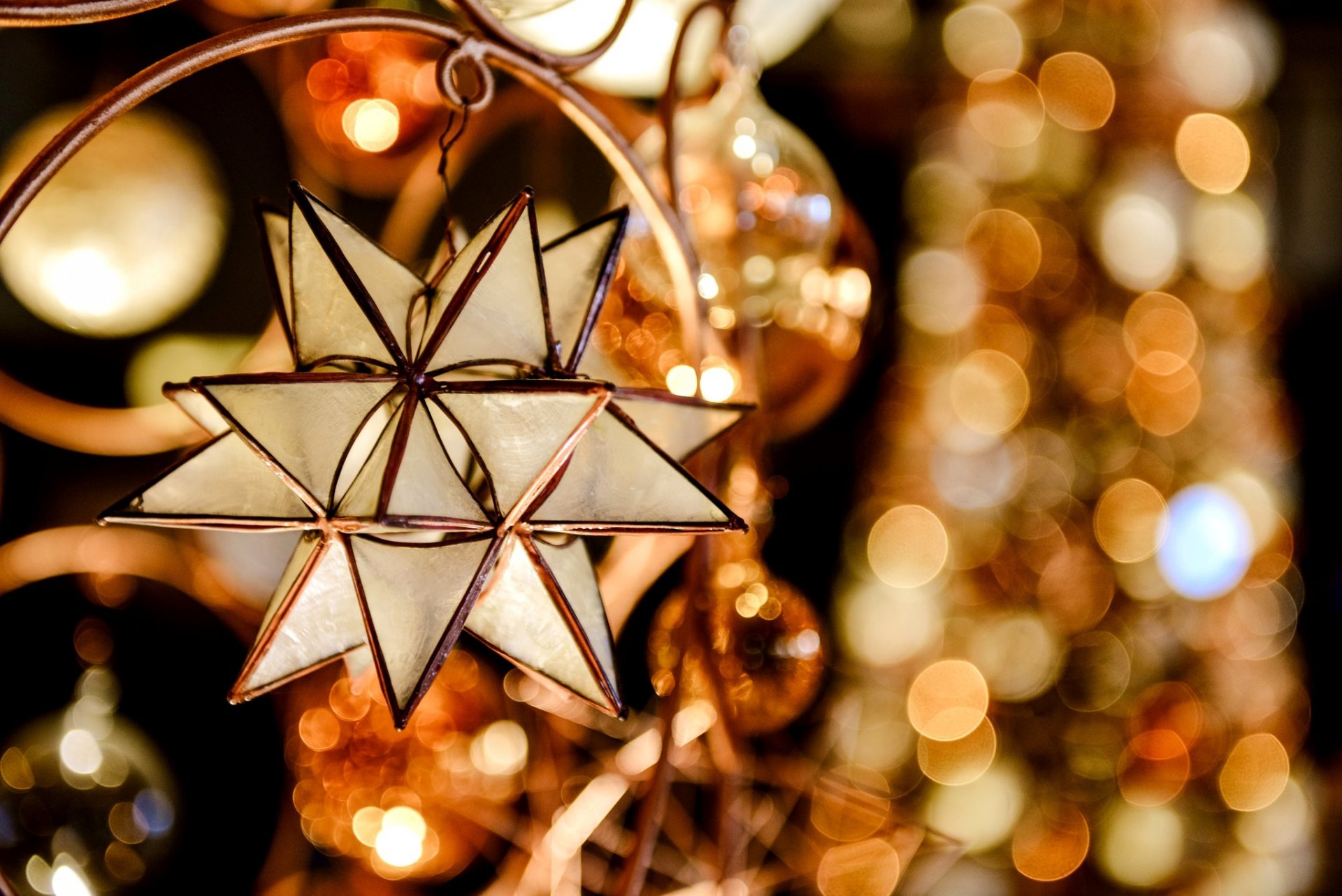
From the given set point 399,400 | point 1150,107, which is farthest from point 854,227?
point 1150,107

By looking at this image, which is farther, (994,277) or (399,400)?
(994,277)

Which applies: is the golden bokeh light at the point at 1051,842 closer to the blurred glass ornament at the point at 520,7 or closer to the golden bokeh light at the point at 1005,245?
the golden bokeh light at the point at 1005,245

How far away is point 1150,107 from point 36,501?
1.89 meters

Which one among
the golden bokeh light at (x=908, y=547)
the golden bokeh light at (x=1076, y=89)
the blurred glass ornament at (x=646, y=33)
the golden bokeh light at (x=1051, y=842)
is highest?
the blurred glass ornament at (x=646, y=33)

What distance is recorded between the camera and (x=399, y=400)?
36 cm

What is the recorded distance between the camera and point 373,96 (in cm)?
104

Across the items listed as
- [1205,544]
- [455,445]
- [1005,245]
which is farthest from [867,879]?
[455,445]

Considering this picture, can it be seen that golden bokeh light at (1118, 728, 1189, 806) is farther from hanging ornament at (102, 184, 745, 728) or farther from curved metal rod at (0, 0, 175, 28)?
curved metal rod at (0, 0, 175, 28)

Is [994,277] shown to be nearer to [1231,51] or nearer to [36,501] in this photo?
[1231,51]

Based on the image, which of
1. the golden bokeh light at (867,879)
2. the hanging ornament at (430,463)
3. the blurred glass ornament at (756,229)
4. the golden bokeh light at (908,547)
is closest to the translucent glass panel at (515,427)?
the hanging ornament at (430,463)

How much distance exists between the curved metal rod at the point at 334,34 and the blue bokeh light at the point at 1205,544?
4.16 ft

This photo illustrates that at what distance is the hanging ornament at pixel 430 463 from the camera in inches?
12.9

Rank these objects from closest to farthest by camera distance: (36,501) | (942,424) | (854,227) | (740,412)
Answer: (740,412) < (854,227) < (36,501) < (942,424)

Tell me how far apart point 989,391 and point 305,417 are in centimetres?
134
